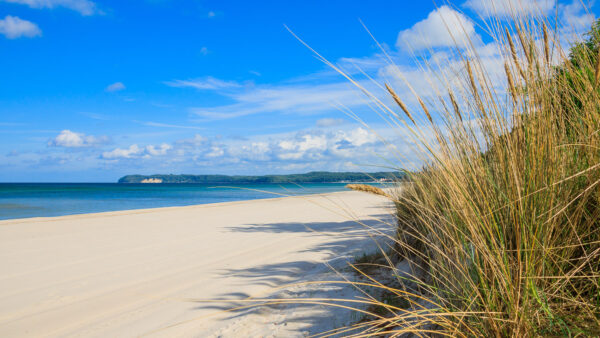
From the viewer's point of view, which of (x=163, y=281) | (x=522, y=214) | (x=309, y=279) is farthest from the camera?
(x=163, y=281)

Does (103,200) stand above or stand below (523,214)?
below

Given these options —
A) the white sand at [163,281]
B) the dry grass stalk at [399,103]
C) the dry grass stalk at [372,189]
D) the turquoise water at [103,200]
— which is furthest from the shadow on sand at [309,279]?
the turquoise water at [103,200]

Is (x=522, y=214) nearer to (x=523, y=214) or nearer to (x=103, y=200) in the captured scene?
(x=523, y=214)

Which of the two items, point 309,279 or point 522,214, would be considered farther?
point 309,279

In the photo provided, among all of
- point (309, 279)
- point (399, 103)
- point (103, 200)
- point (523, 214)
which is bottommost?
point (103, 200)

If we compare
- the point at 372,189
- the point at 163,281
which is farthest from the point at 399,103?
the point at 163,281

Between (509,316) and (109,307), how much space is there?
14.4 ft

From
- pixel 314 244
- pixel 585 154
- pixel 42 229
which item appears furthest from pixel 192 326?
pixel 42 229

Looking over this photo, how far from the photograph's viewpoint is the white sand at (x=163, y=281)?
134 inches

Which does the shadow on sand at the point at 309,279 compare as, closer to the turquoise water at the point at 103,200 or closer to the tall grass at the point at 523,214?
the tall grass at the point at 523,214

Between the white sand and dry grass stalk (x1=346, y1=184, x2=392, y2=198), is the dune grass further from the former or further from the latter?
the white sand

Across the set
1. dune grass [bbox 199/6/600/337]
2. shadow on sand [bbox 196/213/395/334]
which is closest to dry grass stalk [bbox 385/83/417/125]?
dune grass [bbox 199/6/600/337]

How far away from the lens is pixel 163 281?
5234 millimetres

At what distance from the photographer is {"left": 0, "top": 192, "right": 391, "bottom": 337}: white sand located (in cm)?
340
